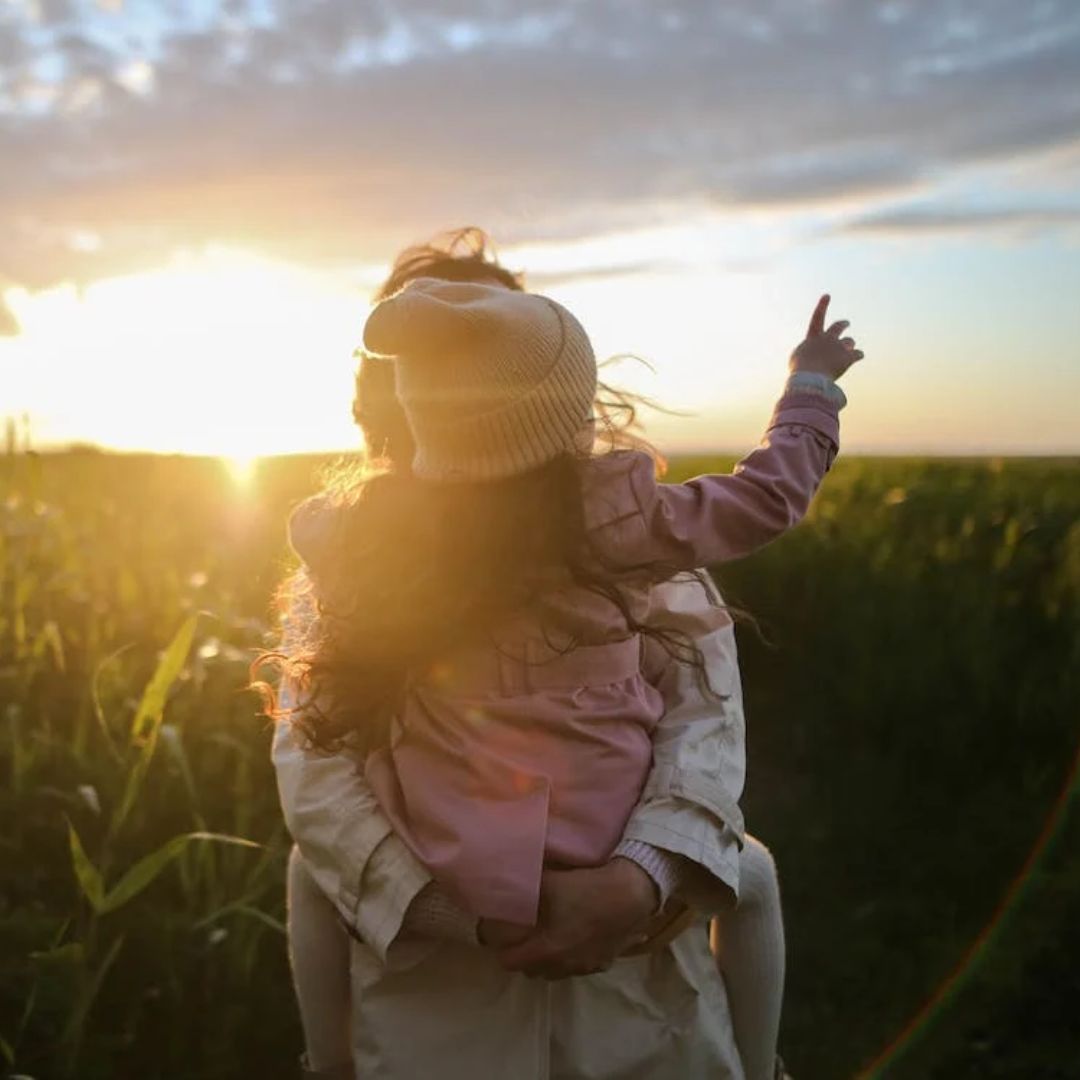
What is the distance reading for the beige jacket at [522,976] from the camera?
5.80 feet

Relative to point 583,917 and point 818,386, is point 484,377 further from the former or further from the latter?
point 583,917

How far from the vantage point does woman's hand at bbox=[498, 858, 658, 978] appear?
1670mm

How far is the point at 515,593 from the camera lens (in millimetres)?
1792

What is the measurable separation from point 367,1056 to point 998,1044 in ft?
6.31

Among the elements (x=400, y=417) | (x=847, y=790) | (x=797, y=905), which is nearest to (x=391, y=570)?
(x=400, y=417)

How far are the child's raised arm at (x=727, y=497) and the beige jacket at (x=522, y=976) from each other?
22cm

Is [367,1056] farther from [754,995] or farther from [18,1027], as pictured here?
[18,1027]

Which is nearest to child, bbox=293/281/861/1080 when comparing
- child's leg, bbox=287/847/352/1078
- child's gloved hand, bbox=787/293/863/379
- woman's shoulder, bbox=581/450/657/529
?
woman's shoulder, bbox=581/450/657/529

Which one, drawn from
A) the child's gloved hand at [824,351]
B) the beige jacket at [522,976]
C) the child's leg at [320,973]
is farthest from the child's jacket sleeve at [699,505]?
the child's leg at [320,973]

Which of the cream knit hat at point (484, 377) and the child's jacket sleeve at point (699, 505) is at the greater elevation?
the cream knit hat at point (484, 377)

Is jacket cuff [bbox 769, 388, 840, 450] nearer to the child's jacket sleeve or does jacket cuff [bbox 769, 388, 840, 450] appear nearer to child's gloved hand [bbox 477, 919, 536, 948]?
the child's jacket sleeve

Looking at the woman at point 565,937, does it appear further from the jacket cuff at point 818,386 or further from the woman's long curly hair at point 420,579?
the jacket cuff at point 818,386

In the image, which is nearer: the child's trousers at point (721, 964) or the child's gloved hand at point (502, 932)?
the child's gloved hand at point (502, 932)

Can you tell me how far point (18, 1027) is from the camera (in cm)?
246
